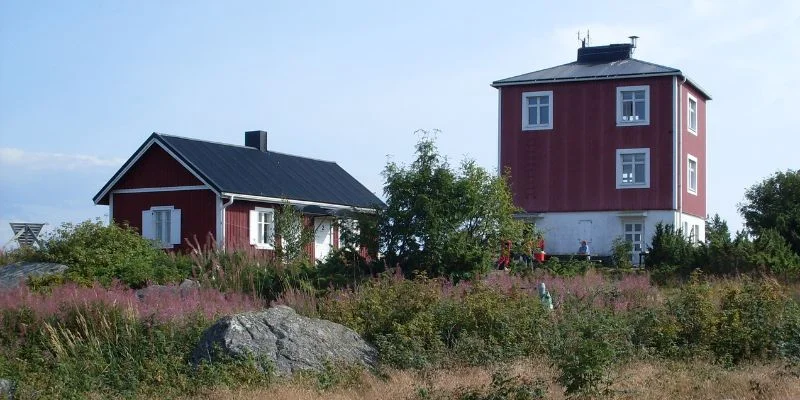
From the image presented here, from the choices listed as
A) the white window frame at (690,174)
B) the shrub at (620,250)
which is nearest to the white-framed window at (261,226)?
the shrub at (620,250)

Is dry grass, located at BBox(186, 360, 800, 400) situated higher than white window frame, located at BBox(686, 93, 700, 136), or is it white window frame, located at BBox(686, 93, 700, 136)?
white window frame, located at BBox(686, 93, 700, 136)

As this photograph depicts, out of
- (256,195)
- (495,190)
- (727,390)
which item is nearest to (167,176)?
(256,195)

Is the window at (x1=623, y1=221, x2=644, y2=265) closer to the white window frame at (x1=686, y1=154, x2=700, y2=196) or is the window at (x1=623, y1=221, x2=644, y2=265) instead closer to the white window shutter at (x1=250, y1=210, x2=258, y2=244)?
the white window frame at (x1=686, y1=154, x2=700, y2=196)

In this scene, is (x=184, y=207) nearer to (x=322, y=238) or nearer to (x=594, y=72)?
(x=322, y=238)

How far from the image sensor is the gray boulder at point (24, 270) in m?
24.7

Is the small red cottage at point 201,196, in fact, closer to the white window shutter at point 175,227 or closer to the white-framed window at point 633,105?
the white window shutter at point 175,227

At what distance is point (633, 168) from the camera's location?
40.3 meters

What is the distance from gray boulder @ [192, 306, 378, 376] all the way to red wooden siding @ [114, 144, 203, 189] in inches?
908

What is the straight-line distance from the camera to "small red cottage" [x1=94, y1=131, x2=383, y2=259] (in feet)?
123

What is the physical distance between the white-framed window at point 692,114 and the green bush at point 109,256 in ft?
72.7

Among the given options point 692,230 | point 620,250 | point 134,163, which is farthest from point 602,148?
point 134,163

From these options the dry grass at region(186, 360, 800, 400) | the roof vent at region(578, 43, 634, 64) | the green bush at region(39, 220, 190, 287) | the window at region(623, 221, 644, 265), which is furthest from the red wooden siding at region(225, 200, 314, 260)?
the dry grass at region(186, 360, 800, 400)

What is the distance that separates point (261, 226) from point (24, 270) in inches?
527

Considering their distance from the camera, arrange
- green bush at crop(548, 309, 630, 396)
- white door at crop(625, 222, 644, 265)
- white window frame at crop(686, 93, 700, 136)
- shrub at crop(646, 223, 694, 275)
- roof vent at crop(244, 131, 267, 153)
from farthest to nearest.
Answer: roof vent at crop(244, 131, 267, 153)
white window frame at crop(686, 93, 700, 136)
white door at crop(625, 222, 644, 265)
shrub at crop(646, 223, 694, 275)
green bush at crop(548, 309, 630, 396)
